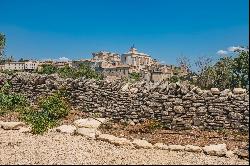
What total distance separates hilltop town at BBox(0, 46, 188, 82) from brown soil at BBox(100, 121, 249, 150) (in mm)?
31086

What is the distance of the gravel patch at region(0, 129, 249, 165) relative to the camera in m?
9.09

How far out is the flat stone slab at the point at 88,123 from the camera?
44.1 feet

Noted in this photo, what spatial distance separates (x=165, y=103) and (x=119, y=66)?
4002 inches

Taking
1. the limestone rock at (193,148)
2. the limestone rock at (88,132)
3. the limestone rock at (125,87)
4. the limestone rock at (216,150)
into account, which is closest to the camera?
the limestone rock at (216,150)

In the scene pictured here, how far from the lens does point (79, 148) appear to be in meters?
10.4

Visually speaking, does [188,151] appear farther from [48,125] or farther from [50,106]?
[50,106]

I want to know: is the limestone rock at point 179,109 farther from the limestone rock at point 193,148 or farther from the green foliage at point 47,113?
the green foliage at point 47,113

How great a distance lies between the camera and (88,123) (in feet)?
44.6

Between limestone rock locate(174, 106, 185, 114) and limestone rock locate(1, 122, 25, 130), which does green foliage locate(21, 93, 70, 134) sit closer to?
limestone rock locate(1, 122, 25, 130)

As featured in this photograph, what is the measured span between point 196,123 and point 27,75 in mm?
9124

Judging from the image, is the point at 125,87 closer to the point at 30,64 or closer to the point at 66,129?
the point at 66,129

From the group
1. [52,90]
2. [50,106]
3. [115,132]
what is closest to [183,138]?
[115,132]

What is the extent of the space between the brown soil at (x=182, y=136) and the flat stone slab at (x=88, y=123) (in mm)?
247

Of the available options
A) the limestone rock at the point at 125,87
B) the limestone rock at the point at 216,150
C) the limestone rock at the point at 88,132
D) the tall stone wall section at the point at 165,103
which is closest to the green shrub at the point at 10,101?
the tall stone wall section at the point at 165,103
